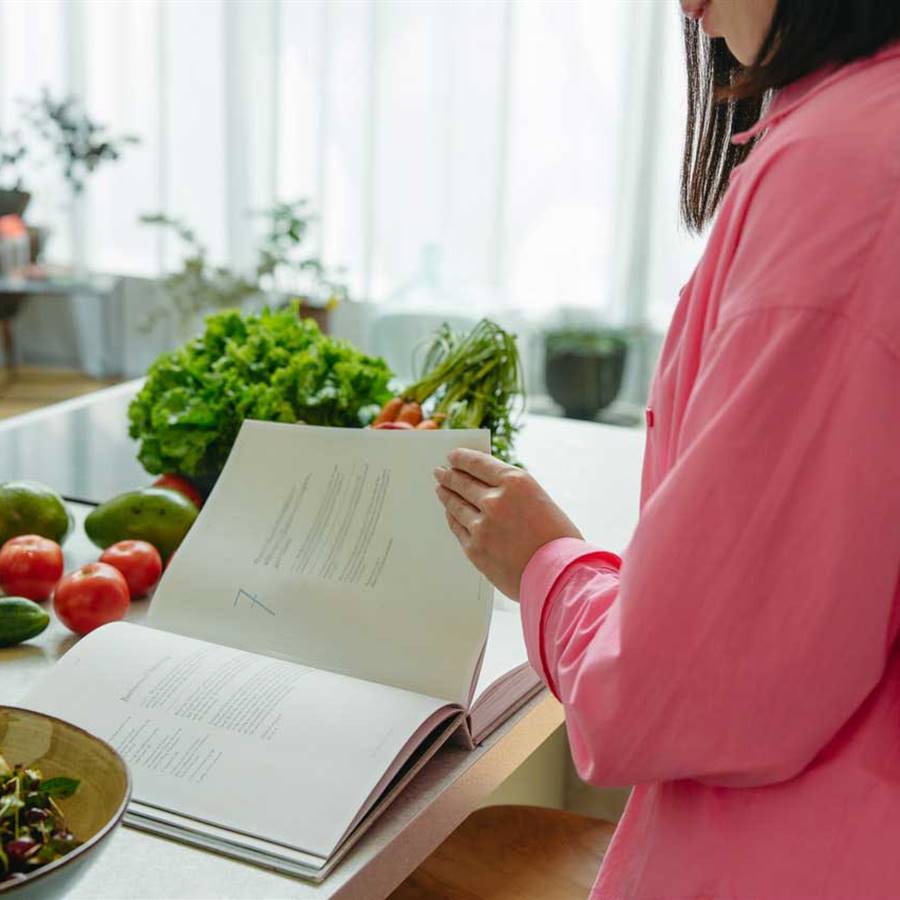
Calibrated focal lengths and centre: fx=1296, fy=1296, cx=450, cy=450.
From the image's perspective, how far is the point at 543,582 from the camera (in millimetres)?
766

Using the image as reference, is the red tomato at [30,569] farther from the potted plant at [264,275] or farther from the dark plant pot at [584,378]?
the potted plant at [264,275]

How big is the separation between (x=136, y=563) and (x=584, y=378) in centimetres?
310

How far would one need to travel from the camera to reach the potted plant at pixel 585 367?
4227 mm

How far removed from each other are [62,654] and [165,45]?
4195 mm

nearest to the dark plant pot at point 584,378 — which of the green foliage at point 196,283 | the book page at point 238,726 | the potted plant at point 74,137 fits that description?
the green foliage at point 196,283

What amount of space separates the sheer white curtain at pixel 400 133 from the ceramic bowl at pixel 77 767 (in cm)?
350

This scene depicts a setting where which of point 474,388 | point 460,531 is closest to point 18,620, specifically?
point 460,531

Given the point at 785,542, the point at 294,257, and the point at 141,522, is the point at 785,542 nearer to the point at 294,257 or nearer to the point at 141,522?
the point at 141,522

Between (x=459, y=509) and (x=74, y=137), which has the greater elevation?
(x=74, y=137)

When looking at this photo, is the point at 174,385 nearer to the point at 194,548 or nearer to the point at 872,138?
the point at 194,548

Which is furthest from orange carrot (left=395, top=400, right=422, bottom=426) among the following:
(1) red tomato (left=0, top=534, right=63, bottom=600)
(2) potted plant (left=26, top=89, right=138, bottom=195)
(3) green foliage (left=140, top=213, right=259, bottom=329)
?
(2) potted plant (left=26, top=89, right=138, bottom=195)

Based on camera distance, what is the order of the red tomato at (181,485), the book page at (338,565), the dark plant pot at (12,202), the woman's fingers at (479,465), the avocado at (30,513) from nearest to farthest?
the woman's fingers at (479,465) < the book page at (338,565) < the avocado at (30,513) < the red tomato at (181,485) < the dark plant pot at (12,202)

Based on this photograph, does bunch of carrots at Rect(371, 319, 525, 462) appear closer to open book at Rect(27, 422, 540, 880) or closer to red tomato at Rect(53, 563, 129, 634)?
open book at Rect(27, 422, 540, 880)

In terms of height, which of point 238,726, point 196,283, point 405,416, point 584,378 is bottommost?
point 584,378
